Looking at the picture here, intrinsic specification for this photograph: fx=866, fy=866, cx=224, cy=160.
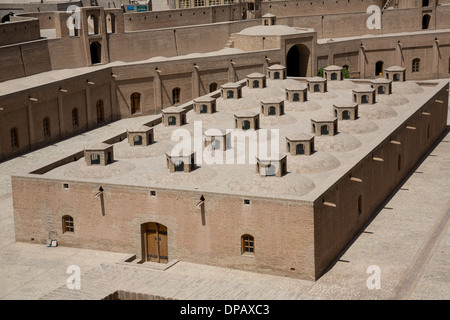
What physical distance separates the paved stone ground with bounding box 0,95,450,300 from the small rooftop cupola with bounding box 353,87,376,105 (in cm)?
827

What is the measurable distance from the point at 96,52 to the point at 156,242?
26676 millimetres

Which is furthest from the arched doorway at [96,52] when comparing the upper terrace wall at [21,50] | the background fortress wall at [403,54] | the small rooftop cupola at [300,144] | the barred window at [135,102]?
the small rooftop cupola at [300,144]

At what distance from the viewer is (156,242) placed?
109 ft

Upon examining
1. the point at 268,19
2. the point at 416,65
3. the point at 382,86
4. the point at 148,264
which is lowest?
the point at 148,264

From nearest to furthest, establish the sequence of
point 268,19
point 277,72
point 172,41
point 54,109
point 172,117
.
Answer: point 172,117 → point 54,109 → point 277,72 → point 172,41 → point 268,19

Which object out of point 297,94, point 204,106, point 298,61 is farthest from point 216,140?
point 298,61

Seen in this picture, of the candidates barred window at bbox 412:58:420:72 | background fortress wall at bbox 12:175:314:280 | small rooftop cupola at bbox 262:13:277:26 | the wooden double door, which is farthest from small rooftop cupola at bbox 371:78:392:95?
barred window at bbox 412:58:420:72

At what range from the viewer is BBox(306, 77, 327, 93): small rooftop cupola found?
4831cm

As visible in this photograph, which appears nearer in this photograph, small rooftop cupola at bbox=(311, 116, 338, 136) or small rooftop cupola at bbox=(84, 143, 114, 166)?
small rooftop cupola at bbox=(84, 143, 114, 166)

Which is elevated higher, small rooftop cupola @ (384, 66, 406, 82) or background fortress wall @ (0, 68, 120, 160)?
small rooftop cupola @ (384, 66, 406, 82)

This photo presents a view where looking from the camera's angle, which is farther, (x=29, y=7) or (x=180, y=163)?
(x=29, y=7)

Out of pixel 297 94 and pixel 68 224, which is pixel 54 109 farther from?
pixel 68 224

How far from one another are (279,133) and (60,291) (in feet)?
48.2

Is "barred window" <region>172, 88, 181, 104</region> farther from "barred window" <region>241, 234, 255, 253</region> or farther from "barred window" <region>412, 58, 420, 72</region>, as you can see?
"barred window" <region>241, 234, 255, 253</region>
